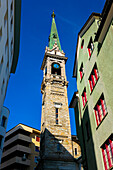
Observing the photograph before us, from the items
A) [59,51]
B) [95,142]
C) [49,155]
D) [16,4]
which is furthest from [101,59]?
[59,51]

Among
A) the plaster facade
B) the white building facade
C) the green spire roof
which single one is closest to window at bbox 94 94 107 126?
the plaster facade

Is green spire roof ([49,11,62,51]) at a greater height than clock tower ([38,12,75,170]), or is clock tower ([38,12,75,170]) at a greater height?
green spire roof ([49,11,62,51])

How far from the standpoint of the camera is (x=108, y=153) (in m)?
11.4

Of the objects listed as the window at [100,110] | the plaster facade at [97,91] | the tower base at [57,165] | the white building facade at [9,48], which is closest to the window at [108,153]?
the plaster facade at [97,91]

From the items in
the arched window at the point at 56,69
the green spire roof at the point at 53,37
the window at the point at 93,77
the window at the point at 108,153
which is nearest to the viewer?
the window at the point at 108,153

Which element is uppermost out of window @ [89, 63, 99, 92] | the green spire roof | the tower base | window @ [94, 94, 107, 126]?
the green spire roof

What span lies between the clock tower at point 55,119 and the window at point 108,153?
14791 mm

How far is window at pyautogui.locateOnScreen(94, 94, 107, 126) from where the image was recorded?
1263 cm

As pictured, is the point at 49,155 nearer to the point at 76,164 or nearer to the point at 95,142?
the point at 76,164

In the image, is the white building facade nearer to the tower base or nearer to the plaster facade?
the tower base

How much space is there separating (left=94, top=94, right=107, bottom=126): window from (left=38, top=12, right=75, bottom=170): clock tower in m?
14.4

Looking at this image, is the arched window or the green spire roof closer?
the arched window

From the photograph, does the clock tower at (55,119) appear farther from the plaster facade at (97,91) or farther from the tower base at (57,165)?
the plaster facade at (97,91)

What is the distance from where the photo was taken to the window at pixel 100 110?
1263 cm
